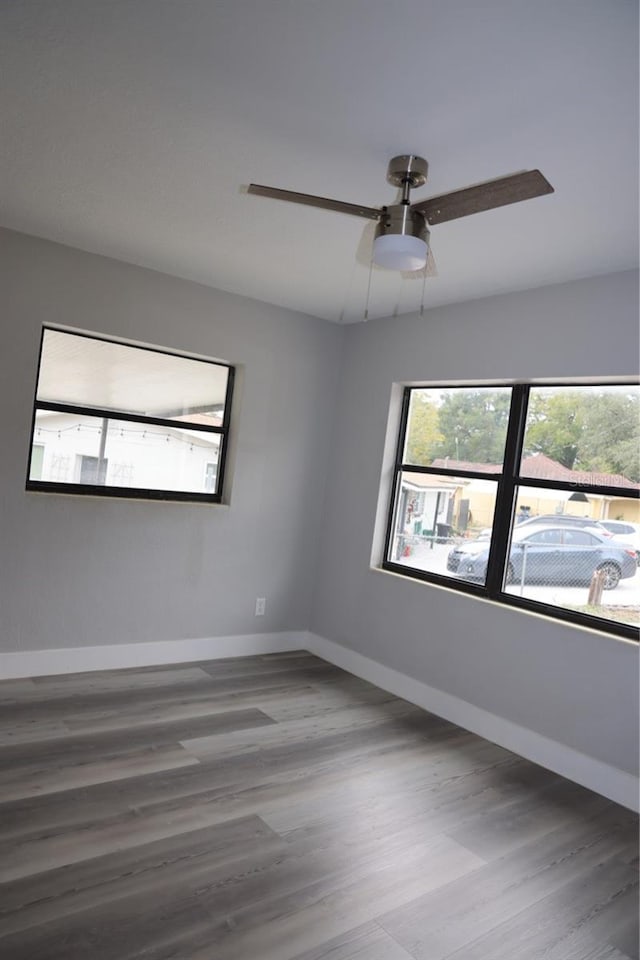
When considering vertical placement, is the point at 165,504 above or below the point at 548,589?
above

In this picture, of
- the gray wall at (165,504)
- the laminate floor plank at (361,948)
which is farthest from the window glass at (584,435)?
the laminate floor plank at (361,948)

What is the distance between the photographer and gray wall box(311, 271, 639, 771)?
3066 millimetres

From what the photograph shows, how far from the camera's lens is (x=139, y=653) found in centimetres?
409

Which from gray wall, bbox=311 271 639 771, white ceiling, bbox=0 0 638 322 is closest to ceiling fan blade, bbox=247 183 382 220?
white ceiling, bbox=0 0 638 322

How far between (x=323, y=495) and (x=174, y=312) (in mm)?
1683

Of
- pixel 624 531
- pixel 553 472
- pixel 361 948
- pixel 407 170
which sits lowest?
pixel 361 948

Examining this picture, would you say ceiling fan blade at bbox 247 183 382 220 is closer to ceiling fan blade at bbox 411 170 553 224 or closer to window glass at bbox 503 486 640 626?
ceiling fan blade at bbox 411 170 553 224

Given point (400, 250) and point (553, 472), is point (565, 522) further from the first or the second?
point (400, 250)

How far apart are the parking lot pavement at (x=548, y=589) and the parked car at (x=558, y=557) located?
3cm

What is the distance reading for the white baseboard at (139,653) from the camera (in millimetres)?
3707

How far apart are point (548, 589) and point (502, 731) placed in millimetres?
793

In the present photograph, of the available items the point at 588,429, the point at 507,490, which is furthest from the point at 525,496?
the point at 588,429

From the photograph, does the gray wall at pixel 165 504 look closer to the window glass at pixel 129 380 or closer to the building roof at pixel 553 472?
the window glass at pixel 129 380

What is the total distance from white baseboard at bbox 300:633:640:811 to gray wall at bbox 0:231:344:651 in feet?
2.34
